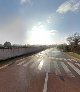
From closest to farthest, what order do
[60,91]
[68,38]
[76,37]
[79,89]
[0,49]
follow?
[60,91]
[79,89]
[0,49]
[76,37]
[68,38]

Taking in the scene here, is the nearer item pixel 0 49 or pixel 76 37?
pixel 0 49

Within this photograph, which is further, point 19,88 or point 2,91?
point 19,88

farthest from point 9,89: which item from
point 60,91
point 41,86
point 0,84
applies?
point 60,91

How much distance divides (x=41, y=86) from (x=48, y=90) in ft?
2.65

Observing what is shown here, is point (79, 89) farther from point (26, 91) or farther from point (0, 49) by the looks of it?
point (0, 49)

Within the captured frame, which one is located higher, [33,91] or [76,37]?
[76,37]

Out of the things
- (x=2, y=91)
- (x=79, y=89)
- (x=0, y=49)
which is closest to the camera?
(x=2, y=91)

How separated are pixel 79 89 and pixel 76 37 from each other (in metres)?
80.9

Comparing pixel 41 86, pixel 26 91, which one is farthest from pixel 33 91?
pixel 41 86

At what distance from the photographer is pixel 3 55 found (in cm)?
2289

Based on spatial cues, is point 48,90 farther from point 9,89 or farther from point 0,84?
point 0,84

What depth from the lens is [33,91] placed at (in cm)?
808

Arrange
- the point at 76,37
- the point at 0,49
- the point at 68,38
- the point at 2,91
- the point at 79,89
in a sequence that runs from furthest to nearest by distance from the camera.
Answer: the point at 68,38 → the point at 76,37 → the point at 0,49 → the point at 79,89 → the point at 2,91

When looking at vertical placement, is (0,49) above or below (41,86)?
above
